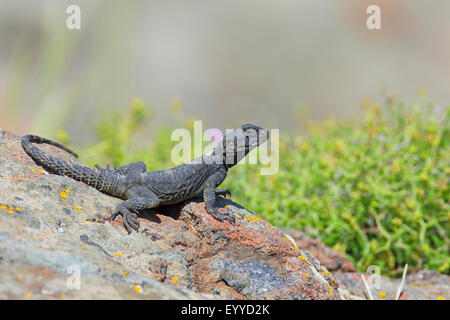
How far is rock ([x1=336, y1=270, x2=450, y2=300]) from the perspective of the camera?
577cm

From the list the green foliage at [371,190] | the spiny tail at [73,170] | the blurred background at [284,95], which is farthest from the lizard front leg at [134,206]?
the blurred background at [284,95]

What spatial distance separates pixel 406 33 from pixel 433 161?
1019 centimetres

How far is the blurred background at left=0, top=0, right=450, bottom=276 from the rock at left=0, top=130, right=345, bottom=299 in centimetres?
246

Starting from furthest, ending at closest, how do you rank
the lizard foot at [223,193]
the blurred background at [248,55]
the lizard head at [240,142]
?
the blurred background at [248,55] < the lizard foot at [223,193] < the lizard head at [240,142]

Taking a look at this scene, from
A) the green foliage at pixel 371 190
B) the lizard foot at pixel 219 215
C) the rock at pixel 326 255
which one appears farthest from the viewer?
the green foliage at pixel 371 190

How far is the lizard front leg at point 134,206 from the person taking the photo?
173 inches

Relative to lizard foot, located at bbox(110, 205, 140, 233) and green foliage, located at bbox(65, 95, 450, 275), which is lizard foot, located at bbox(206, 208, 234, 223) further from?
green foliage, located at bbox(65, 95, 450, 275)

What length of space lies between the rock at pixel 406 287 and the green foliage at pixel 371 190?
34 cm

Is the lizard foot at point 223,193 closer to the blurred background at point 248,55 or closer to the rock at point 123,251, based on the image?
the rock at point 123,251

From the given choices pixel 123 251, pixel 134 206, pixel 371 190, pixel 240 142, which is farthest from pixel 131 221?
pixel 371 190

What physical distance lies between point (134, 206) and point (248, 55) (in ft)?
39.4

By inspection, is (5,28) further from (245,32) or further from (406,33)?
(406,33)

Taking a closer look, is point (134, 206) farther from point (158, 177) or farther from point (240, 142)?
point (240, 142)

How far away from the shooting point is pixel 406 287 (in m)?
6.00
